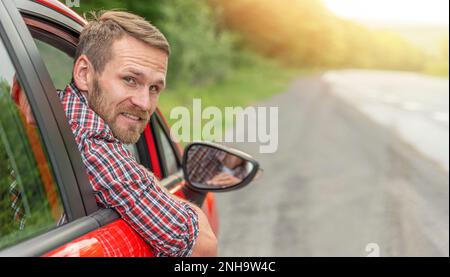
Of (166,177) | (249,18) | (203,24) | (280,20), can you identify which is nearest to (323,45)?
(280,20)

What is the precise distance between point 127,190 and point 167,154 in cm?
114

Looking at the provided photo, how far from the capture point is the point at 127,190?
5.04ft

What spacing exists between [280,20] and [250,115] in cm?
3726

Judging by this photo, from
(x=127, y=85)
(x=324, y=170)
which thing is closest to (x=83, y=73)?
(x=127, y=85)

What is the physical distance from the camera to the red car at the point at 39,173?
1356 mm

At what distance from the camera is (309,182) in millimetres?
8312

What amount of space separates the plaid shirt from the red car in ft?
0.14

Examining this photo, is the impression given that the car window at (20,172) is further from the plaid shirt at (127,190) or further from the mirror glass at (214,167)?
the mirror glass at (214,167)

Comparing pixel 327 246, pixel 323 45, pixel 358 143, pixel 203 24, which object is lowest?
pixel 327 246

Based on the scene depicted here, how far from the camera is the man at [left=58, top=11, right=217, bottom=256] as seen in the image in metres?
1.55

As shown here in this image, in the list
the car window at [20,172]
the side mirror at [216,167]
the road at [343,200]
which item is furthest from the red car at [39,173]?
the road at [343,200]

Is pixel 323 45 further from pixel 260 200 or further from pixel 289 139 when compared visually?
pixel 260 200

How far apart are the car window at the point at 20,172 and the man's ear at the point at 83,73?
0.21 metres

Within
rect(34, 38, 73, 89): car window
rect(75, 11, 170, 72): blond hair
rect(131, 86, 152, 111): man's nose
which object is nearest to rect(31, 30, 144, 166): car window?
rect(34, 38, 73, 89): car window
